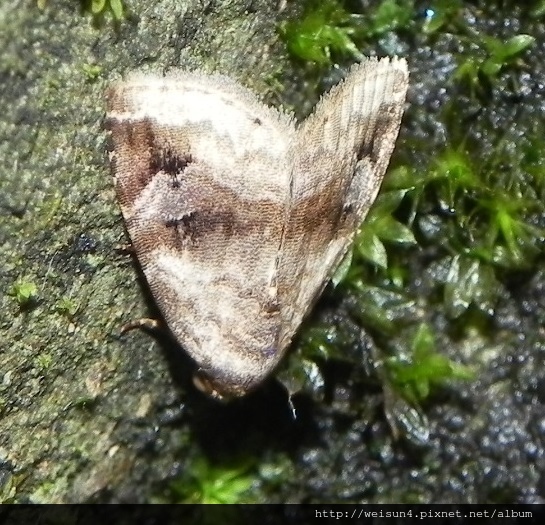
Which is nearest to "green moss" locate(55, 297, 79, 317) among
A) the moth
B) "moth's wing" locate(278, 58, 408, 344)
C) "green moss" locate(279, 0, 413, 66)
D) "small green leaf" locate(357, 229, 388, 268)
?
the moth

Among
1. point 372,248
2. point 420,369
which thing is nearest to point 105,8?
point 372,248

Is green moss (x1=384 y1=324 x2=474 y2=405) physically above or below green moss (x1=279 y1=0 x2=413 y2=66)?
below

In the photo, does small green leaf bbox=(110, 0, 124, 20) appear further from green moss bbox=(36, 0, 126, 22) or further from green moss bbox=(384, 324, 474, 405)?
green moss bbox=(384, 324, 474, 405)

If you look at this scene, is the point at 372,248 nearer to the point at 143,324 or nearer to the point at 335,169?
the point at 335,169

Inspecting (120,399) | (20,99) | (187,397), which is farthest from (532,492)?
(20,99)

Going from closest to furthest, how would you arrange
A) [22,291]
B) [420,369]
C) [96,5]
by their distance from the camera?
[96,5] < [22,291] < [420,369]

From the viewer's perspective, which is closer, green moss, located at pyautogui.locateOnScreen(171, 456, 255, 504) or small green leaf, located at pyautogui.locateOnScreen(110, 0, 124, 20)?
small green leaf, located at pyautogui.locateOnScreen(110, 0, 124, 20)

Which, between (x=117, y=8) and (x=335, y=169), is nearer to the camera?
(x=117, y=8)
